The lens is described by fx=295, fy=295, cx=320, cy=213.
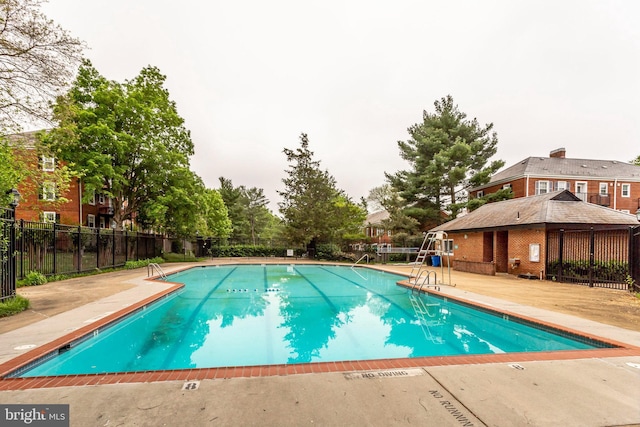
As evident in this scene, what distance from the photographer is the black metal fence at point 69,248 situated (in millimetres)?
10636

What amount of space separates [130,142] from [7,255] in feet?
43.2

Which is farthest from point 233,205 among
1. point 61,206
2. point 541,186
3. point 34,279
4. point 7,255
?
point 7,255

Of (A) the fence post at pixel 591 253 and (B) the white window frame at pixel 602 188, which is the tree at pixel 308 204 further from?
(B) the white window frame at pixel 602 188

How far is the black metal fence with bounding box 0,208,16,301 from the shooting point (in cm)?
635

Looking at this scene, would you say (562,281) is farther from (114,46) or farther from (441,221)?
(114,46)

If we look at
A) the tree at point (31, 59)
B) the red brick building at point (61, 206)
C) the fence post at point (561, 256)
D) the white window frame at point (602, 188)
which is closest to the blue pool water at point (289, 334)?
the tree at point (31, 59)

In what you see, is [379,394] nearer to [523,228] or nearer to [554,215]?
[523,228]

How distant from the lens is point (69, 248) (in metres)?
13.5

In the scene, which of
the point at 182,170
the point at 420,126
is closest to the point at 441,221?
the point at 420,126

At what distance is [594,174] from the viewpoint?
2670cm

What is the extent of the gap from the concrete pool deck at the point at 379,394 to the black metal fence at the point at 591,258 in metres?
8.80

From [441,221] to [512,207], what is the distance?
12.3 meters

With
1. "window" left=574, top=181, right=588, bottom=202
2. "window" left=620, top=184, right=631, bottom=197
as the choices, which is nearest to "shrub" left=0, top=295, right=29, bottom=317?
"window" left=574, top=181, right=588, bottom=202

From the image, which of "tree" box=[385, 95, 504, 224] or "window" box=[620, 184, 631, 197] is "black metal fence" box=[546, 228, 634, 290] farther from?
"window" box=[620, 184, 631, 197]
